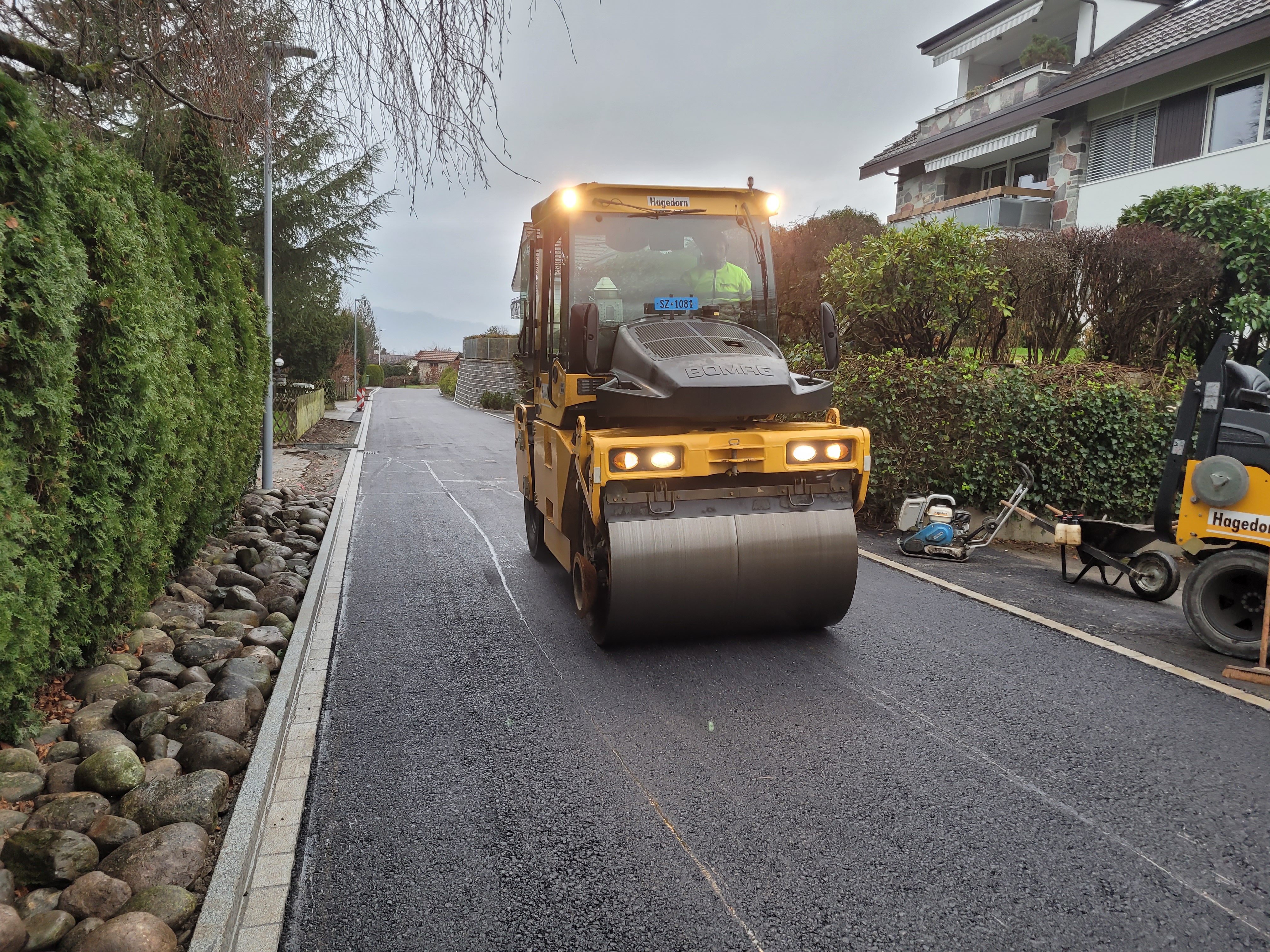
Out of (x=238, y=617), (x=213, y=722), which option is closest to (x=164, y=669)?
(x=213, y=722)

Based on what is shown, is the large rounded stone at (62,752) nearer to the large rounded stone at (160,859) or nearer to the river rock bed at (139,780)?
the river rock bed at (139,780)

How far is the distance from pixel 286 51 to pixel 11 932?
4.40 m

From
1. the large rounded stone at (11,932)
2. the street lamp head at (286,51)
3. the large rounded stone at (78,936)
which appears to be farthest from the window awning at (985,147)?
the large rounded stone at (11,932)

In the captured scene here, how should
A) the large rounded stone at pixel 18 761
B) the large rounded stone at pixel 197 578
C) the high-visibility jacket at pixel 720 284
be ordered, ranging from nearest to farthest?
the large rounded stone at pixel 18 761 < the high-visibility jacket at pixel 720 284 < the large rounded stone at pixel 197 578

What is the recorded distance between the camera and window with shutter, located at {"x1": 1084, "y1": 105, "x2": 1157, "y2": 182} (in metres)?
17.5

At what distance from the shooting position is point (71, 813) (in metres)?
3.44

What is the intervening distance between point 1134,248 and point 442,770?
11896 millimetres

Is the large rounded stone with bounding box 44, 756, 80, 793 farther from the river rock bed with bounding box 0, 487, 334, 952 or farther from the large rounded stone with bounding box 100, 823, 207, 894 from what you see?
the large rounded stone with bounding box 100, 823, 207, 894

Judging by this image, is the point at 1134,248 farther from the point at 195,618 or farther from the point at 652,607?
the point at 195,618

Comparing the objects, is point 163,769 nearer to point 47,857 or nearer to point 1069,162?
point 47,857

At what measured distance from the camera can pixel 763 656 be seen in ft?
17.9

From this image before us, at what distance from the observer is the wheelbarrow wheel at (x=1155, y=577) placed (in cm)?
688

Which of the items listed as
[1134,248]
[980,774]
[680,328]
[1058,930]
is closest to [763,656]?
[980,774]

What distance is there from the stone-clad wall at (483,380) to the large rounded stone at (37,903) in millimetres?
35132
